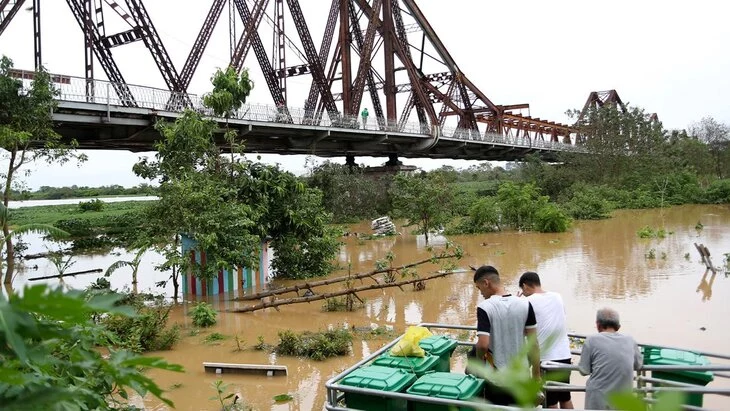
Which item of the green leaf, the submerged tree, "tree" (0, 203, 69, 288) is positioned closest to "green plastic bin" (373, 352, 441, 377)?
the green leaf

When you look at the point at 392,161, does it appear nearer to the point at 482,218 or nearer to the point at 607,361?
the point at 482,218

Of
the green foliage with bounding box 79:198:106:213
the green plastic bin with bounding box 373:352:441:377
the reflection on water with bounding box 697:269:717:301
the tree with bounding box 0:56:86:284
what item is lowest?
the reflection on water with bounding box 697:269:717:301

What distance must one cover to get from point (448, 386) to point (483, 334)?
1.47 feet

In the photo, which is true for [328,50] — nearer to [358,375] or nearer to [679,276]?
[679,276]

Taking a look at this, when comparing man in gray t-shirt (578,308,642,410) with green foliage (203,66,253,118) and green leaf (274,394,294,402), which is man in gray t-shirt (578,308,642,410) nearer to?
green leaf (274,394,294,402)

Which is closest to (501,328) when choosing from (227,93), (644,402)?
(644,402)

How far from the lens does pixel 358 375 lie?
415 centimetres

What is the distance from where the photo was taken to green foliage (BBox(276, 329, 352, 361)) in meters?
7.72

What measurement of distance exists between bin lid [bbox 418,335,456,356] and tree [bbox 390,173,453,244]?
15.3 metres

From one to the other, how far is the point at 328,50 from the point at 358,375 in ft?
122

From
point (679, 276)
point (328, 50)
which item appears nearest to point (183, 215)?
point (679, 276)

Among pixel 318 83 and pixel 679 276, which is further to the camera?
pixel 318 83

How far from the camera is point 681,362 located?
4.36 meters

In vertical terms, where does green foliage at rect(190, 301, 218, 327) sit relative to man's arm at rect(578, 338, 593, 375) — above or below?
below
